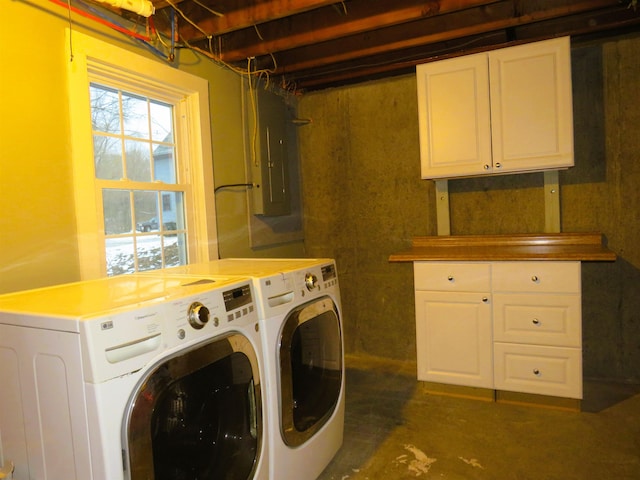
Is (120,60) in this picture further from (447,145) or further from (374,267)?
(374,267)

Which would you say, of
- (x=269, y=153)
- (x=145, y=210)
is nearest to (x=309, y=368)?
(x=145, y=210)

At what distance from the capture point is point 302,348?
5.83ft

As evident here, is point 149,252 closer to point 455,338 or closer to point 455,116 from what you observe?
point 455,338

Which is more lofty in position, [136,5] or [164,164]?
[136,5]

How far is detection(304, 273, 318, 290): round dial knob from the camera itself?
5.73 ft

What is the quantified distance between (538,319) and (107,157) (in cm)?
242

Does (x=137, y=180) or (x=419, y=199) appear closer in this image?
(x=137, y=180)

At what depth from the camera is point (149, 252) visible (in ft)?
7.20

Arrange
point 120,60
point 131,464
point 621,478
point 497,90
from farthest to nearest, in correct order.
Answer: point 497,90
point 120,60
point 621,478
point 131,464

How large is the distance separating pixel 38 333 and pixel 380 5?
87.4 inches

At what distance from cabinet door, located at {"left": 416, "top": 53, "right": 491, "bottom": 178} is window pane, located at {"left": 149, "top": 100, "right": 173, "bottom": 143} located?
5.12ft

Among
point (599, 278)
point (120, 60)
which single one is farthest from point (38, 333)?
point (599, 278)

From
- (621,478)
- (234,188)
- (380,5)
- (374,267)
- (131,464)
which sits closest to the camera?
(131,464)

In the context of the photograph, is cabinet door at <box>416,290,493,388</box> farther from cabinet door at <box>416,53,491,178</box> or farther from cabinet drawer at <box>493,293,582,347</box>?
cabinet door at <box>416,53,491,178</box>
